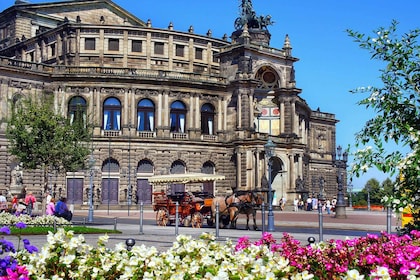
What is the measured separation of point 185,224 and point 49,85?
106 feet

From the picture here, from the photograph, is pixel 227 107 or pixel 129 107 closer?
pixel 129 107

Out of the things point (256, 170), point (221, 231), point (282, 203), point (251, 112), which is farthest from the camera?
point (251, 112)

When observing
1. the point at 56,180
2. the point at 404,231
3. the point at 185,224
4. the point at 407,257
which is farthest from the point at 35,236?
the point at 56,180

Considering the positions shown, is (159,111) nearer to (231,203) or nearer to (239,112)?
(239,112)

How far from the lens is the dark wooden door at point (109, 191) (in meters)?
57.5

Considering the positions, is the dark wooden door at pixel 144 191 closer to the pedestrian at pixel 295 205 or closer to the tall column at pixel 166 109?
the tall column at pixel 166 109

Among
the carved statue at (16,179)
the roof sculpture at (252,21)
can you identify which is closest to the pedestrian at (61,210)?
the carved statue at (16,179)

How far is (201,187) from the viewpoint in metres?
59.9

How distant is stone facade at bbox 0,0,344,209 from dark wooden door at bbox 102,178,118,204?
97mm

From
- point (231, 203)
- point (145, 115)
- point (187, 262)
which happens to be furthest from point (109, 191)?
point (187, 262)

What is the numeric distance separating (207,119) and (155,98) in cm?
641

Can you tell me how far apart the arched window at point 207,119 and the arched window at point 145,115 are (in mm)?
5726

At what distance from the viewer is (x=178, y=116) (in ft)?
205

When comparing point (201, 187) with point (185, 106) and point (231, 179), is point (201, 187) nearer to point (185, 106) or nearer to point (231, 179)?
point (231, 179)
